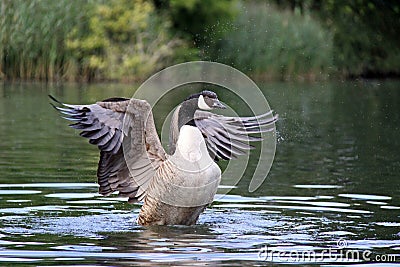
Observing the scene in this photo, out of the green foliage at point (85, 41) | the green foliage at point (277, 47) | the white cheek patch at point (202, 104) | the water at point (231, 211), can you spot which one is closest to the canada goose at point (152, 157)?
the white cheek patch at point (202, 104)

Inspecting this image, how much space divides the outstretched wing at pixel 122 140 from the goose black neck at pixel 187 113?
0.90ft

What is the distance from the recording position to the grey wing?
980 cm

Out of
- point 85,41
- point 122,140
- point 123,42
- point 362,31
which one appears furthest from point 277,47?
point 122,140

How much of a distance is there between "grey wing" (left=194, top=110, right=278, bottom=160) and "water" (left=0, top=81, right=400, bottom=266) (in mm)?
585

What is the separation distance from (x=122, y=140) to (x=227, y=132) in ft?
4.93

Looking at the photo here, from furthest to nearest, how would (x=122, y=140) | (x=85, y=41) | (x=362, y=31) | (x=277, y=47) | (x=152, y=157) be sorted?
(x=362, y=31) < (x=277, y=47) < (x=85, y=41) < (x=152, y=157) < (x=122, y=140)

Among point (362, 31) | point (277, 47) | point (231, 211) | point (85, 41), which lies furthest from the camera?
point (362, 31)

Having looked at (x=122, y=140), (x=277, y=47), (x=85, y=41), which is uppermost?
(x=277, y=47)

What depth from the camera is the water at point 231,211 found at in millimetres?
7527

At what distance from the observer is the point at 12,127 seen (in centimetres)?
1750

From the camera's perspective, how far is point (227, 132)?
9.95 meters

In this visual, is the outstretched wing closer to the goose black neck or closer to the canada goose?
the canada goose

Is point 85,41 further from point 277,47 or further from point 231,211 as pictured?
point 231,211

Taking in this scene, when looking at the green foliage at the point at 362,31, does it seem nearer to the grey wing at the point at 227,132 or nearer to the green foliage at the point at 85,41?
the green foliage at the point at 85,41
